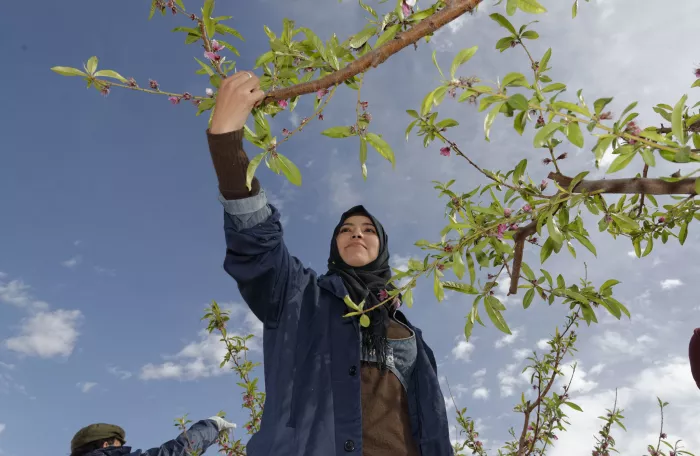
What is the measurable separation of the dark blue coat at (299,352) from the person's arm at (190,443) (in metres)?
3.06

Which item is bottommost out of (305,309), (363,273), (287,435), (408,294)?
(287,435)

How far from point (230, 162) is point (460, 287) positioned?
2.90ft

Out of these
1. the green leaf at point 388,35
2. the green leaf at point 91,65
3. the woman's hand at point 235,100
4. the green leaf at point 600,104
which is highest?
the green leaf at point 91,65

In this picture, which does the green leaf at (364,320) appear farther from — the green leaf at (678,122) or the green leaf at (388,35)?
the green leaf at (678,122)

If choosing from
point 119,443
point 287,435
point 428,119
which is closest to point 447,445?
point 287,435

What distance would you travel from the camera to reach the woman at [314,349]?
1562 mm

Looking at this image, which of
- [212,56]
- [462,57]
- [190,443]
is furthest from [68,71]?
[190,443]

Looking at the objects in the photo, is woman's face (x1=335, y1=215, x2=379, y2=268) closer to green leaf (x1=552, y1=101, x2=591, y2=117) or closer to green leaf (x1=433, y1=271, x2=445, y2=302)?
→ green leaf (x1=433, y1=271, x2=445, y2=302)

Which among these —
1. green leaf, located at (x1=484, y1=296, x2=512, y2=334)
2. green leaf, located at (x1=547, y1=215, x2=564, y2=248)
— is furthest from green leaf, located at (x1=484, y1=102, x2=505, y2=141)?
green leaf, located at (x1=484, y1=296, x2=512, y2=334)

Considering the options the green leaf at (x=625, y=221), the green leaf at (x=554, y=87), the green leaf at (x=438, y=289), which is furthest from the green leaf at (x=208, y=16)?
the green leaf at (x=625, y=221)

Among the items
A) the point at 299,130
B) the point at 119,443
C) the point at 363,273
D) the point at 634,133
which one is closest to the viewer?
the point at 634,133

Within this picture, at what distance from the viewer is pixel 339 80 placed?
1.19 meters

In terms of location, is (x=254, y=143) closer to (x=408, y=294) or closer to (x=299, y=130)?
(x=299, y=130)

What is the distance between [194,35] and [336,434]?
1.48 m
